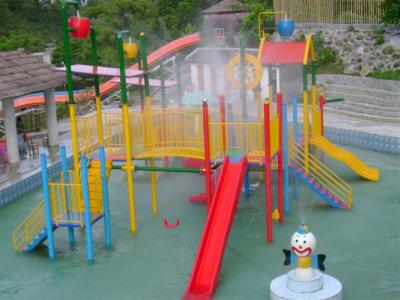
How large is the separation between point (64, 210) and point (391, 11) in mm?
19046

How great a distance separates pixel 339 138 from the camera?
2356cm

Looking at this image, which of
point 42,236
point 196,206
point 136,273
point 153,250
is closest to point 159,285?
point 136,273

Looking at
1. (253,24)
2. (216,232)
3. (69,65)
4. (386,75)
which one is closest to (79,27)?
(69,65)

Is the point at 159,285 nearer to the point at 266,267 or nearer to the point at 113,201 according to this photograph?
the point at 266,267

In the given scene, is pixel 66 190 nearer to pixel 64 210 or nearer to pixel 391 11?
pixel 64 210

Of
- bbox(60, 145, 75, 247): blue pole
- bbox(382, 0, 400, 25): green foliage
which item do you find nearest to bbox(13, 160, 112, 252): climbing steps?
bbox(60, 145, 75, 247): blue pole

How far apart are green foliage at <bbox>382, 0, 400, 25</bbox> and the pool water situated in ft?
39.9

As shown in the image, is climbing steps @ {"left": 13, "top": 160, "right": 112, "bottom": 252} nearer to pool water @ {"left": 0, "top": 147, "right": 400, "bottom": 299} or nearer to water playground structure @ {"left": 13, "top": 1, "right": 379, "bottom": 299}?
water playground structure @ {"left": 13, "top": 1, "right": 379, "bottom": 299}

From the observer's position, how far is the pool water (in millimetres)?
12062

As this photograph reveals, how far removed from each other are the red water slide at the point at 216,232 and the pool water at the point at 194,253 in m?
0.33

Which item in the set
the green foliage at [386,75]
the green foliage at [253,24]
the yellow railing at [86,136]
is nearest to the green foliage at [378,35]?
the green foliage at [386,75]

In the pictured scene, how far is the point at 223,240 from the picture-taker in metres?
12.3

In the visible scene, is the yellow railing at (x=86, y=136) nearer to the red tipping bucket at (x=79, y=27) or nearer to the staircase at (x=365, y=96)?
the red tipping bucket at (x=79, y=27)

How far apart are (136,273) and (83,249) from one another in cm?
192
